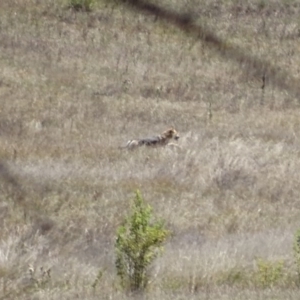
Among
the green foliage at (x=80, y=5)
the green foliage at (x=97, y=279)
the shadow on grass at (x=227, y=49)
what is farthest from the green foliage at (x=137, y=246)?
the green foliage at (x=80, y=5)

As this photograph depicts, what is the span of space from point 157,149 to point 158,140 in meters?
0.50

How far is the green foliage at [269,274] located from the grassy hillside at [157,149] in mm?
15

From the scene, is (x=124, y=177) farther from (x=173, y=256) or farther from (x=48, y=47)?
(x=48, y=47)

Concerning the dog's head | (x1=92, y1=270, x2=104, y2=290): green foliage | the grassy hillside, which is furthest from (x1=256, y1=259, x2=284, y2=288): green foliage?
the dog's head

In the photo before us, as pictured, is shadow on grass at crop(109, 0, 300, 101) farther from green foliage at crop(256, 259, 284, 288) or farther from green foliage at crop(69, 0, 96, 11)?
green foliage at crop(256, 259, 284, 288)

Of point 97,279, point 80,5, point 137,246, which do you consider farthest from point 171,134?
point 80,5

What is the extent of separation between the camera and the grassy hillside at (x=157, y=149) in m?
8.30

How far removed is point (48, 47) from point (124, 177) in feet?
30.2

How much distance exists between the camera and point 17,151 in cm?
1275

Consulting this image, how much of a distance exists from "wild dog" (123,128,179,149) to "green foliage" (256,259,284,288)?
19.3ft

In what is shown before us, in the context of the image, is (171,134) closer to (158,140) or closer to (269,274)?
(158,140)

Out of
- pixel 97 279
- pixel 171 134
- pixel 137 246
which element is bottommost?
pixel 171 134

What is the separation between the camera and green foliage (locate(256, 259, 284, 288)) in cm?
761

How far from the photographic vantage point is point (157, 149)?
13.5 meters
